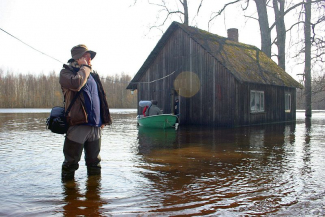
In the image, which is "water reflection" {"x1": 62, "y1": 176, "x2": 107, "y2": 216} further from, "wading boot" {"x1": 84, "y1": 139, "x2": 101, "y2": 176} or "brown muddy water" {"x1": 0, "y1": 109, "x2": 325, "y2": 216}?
"wading boot" {"x1": 84, "y1": 139, "x2": 101, "y2": 176}

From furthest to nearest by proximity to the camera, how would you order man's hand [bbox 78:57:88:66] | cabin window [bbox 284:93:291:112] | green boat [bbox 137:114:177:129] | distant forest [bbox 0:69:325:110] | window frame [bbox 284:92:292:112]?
distant forest [bbox 0:69:325:110]
cabin window [bbox 284:93:291:112]
window frame [bbox 284:92:292:112]
green boat [bbox 137:114:177:129]
man's hand [bbox 78:57:88:66]

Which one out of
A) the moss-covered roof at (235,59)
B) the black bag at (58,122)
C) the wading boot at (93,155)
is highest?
the moss-covered roof at (235,59)

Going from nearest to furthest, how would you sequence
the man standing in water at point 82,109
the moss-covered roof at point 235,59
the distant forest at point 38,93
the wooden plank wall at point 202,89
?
the man standing in water at point 82,109 < the wooden plank wall at point 202,89 < the moss-covered roof at point 235,59 < the distant forest at point 38,93

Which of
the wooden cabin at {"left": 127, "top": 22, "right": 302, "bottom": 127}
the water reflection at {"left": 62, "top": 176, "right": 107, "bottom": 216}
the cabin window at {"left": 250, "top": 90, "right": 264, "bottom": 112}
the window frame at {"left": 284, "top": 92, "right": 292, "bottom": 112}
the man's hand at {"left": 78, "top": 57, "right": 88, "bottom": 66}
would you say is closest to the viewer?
the water reflection at {"left": 62, "top": 176, "right": 107, "bottom": 216}

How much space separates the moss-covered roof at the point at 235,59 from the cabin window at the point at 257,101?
28.9 inches

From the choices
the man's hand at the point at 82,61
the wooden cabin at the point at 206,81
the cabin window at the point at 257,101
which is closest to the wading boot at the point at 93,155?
the man's hand at the point at 82,61

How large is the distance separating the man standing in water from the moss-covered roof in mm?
13100

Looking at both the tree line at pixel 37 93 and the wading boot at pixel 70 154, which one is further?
the tree line at pixel 37 93

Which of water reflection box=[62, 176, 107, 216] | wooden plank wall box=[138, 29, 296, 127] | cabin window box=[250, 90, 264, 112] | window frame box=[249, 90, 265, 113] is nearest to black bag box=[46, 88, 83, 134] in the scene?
water reflection box=[62, 176, 107, 216]

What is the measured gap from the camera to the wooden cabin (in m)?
18.7

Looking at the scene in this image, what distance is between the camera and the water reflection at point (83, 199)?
4156 mm

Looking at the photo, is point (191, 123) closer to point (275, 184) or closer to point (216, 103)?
point (216, 103)

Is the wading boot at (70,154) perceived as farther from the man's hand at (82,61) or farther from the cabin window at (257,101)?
the cabin window at (257,101)

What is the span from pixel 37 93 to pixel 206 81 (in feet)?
184
